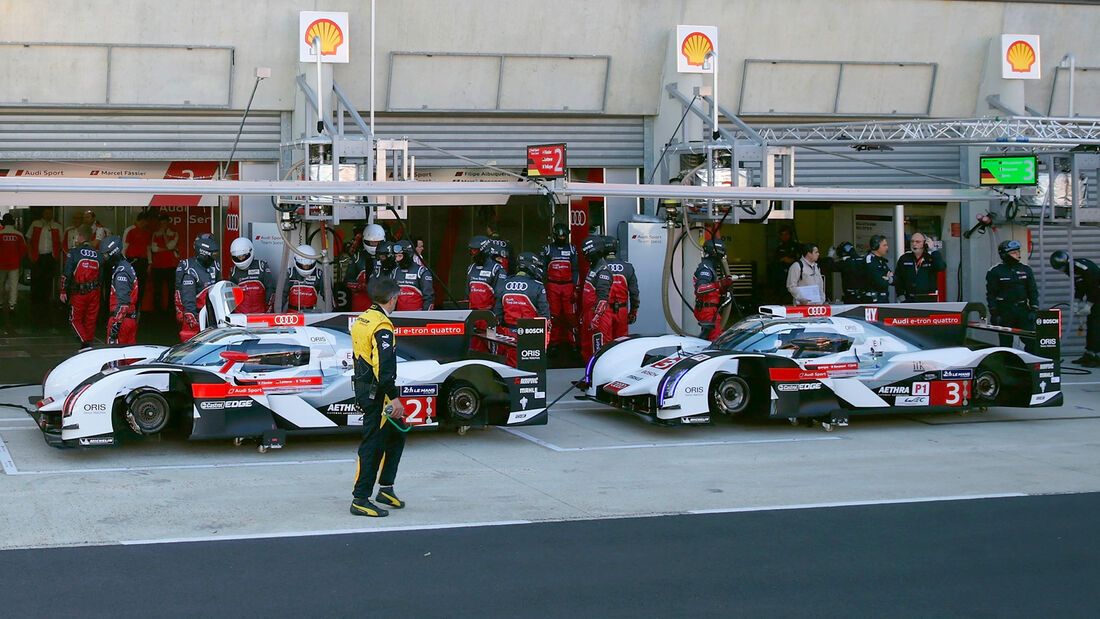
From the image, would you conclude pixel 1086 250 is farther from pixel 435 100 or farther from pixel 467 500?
pixel 467 500

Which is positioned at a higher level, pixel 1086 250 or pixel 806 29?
pixel 806 29

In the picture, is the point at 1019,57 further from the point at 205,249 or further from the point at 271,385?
the point at 271,385

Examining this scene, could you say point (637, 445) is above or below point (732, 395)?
below

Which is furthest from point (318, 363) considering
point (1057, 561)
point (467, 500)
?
point (1057, 561)

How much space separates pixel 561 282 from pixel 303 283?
3.60 metres


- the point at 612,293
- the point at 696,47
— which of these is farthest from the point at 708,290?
the point at 696,47

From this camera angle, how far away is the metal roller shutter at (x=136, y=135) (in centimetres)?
1506

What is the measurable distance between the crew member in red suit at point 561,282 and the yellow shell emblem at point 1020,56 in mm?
6870

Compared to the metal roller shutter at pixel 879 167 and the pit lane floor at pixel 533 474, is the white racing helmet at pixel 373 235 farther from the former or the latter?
the metal roller shutter at pixel 879 167

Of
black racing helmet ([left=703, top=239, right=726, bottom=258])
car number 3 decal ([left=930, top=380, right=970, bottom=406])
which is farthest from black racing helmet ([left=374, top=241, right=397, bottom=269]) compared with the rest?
car number 3 decal ([left=930, top=380, right=970, bottom=406])

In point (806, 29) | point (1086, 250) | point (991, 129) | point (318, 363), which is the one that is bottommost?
point (318, 363)

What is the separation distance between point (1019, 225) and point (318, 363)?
37.0 feet

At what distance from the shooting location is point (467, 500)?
8.46 meters

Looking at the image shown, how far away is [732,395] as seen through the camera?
11.3 meters
